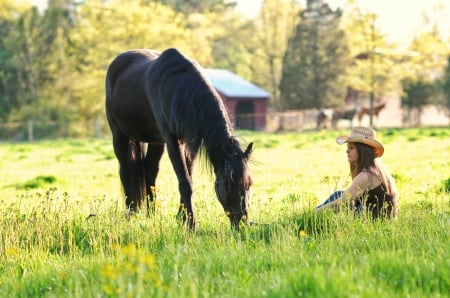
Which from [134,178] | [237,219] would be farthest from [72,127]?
[237,219]

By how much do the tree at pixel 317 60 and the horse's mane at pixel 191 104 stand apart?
143 ft

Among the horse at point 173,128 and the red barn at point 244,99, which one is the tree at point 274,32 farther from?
the horse at point 173,128

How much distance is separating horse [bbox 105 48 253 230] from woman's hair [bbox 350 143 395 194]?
52.3 inches

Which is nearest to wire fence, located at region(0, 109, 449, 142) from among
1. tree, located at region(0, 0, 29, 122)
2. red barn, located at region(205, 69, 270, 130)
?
red barn, located at region(205, 69, 270, 130)

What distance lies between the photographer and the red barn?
47.2 m

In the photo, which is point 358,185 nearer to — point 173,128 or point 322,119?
point 173,128

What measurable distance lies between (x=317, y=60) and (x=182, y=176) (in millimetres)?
44022

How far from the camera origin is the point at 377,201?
646cm

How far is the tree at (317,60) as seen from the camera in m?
50.1

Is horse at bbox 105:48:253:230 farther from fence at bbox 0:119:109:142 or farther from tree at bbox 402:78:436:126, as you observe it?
tree at bbox 402:78:436:126

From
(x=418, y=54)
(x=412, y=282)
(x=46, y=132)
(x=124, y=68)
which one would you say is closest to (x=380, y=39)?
(x=418, y=54)

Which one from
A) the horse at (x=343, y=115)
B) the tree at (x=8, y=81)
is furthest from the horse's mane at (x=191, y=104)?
the horse at (x=343, y=115)

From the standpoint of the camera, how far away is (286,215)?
6453 mm

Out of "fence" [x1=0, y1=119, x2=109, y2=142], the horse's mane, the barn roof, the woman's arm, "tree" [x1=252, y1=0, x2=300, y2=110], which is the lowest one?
"fence" [x1=0, y1=119, x2=109, y2=142]
